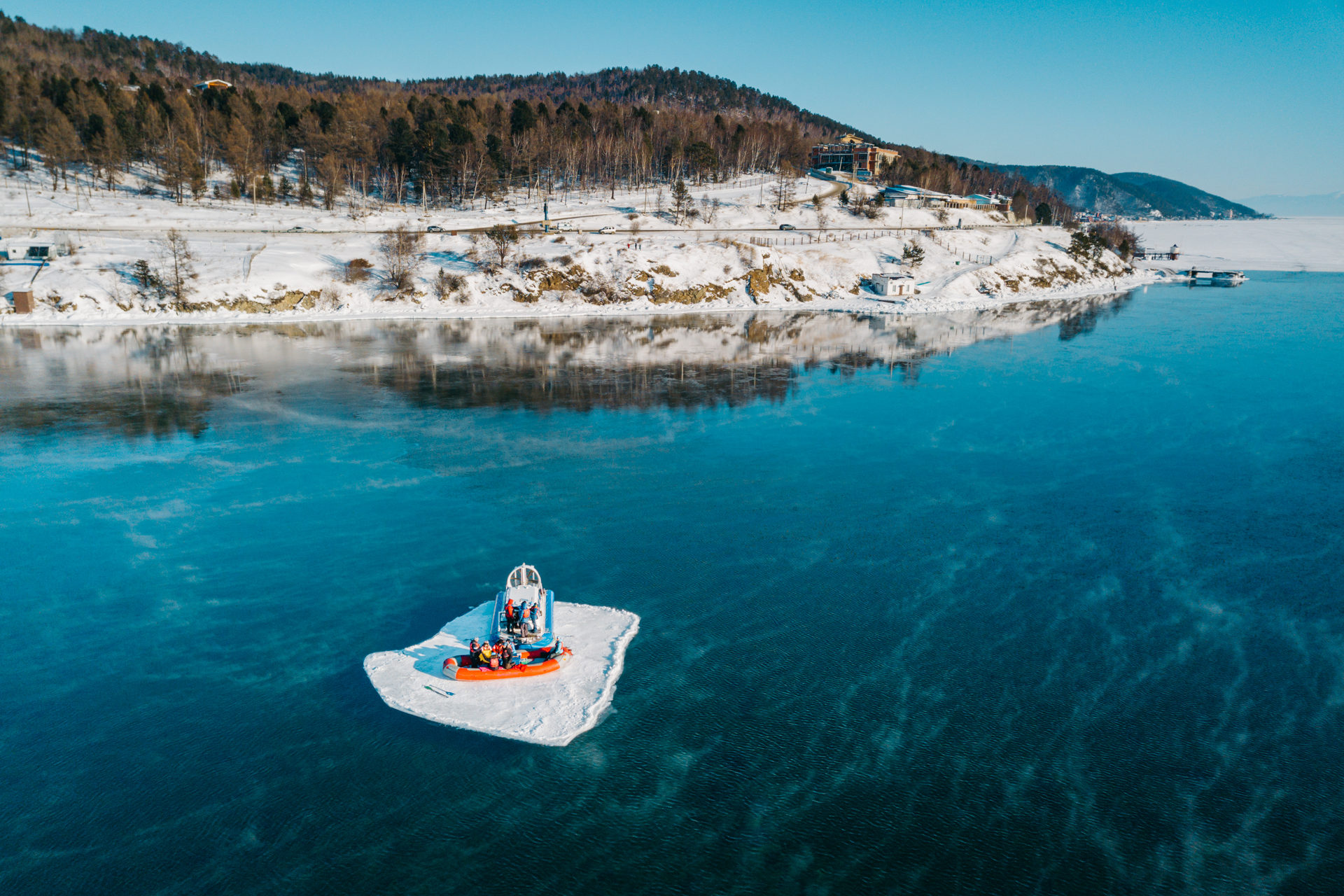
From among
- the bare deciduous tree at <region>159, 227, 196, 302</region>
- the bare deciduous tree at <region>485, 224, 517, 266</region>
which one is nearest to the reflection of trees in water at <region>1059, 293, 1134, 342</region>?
the bare deciduous tree at <region>485, 224, 517, 266</region>

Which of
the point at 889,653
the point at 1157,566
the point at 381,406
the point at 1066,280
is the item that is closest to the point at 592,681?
the point at 889,653

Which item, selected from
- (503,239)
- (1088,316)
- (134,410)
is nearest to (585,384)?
(134,410)

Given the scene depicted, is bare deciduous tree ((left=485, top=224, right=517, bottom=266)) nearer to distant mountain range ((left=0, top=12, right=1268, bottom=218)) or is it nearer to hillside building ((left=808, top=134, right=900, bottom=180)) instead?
distant mountain range ((left=0, top=12, right=1268, bottom=218))

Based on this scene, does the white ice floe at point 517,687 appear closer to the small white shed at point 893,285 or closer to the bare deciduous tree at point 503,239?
the bare deciduous tree at point 503,239

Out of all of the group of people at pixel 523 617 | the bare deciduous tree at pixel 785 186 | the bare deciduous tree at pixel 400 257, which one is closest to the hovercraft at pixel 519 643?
the group of people at pixel 523 617

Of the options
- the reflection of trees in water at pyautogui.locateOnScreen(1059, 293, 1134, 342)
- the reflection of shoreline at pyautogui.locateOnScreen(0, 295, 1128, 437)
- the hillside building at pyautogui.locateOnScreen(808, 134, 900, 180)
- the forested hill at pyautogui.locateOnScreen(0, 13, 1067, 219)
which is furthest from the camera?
the hillside building at pyautogui.locateOnScreen(808, 134, 900, 180)

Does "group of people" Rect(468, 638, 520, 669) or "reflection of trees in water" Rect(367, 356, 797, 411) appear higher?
"reflection of trees in water" Rect(367, 356, 797, 411)

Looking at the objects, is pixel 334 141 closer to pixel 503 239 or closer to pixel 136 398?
pixel 503 239
